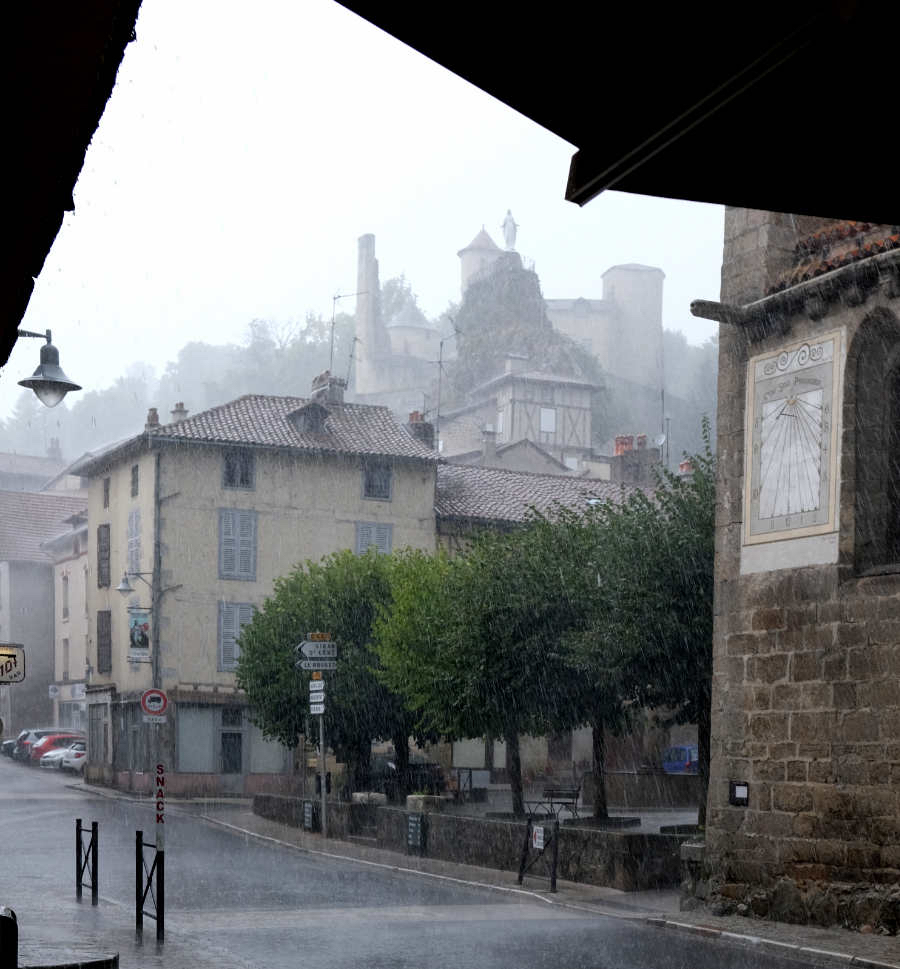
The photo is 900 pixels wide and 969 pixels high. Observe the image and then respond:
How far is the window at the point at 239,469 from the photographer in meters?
45.1

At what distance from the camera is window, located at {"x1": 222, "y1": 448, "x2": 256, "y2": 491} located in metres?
45.1

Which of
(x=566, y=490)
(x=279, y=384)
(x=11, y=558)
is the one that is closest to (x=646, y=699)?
(x=566, y=490)

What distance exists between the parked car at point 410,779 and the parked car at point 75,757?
15.2 meters

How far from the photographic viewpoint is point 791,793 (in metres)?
16.3

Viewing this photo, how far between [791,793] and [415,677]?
13.1 metres

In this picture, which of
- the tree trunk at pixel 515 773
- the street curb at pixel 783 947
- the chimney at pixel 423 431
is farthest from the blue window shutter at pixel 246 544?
the street curb at pixel 783 947

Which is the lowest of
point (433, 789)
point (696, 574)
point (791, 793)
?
point (433, 789)

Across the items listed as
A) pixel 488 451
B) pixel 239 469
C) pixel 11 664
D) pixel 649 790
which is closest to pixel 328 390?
pixel 239 469

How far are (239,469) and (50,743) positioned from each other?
13.5m

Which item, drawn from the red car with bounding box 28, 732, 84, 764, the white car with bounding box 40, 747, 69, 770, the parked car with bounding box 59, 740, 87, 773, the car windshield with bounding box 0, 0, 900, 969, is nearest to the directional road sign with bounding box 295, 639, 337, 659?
the car windshield with bounding box 0, 0, 900, 969

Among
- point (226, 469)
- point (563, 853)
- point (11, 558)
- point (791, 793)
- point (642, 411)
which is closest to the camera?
point (791, 793)

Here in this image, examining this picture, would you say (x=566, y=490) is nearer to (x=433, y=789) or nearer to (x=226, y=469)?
(x=226, y=469)

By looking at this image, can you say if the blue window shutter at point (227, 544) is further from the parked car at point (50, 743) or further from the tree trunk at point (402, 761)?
the tree trunk at point (402, 761)

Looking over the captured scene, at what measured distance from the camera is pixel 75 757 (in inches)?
1960
